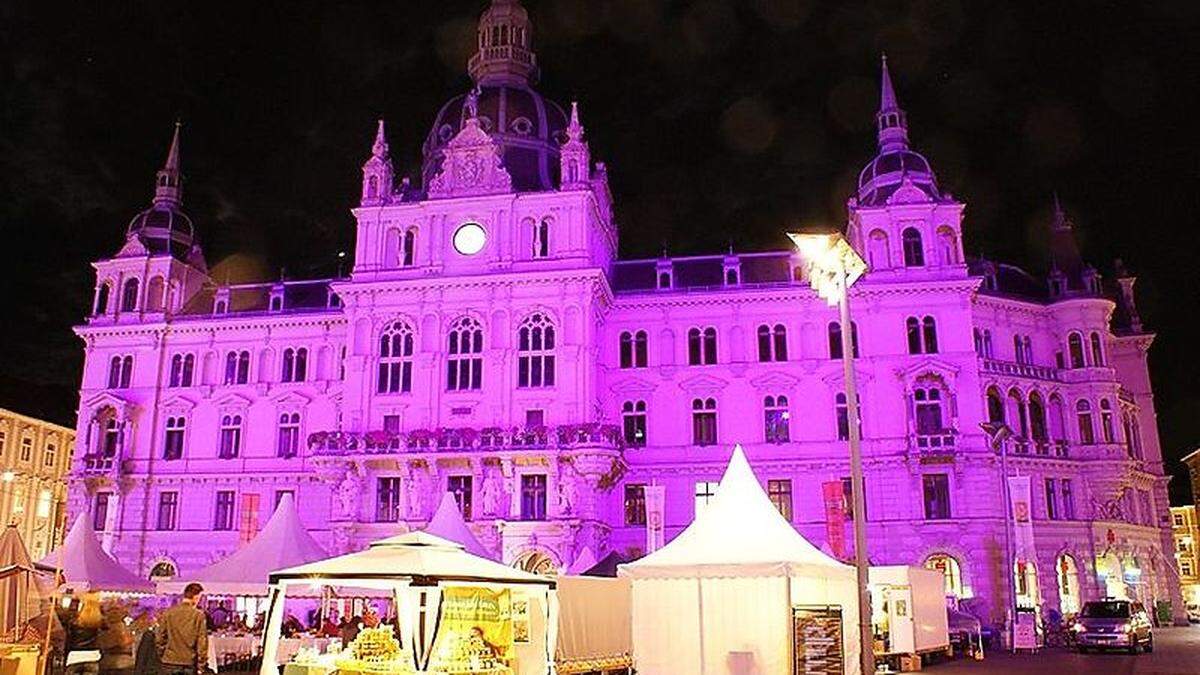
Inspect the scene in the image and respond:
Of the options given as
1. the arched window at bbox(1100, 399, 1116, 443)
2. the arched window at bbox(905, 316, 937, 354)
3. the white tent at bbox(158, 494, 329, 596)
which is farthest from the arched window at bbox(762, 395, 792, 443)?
the white tent at bbox(158, 494, 329, 596)

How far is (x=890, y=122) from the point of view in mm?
56656

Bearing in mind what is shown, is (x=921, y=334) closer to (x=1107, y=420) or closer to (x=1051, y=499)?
(x=1051, y=499)

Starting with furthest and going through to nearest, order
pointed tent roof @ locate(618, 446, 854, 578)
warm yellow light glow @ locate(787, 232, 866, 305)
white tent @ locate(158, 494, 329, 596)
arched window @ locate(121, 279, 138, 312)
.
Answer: arched window @ locate(121, 279, 138, 312) → white tent @ locate(158, 494, 329, 596) → pointed tent roof @ locate(618, 446, 854, 578) → warm yellow light glow @ locate(787, 232, 866, 305)

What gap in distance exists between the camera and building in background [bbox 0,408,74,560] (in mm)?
67875

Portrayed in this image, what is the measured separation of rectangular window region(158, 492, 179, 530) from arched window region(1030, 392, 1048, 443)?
46.6 m

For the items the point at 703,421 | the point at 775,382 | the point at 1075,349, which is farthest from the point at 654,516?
the point at 1075,349

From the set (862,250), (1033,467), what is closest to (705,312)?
(862,250)

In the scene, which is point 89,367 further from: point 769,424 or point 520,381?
point 769,424

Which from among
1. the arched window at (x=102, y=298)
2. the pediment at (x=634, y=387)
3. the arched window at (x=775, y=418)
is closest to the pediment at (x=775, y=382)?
the arched window at (x=775, y=418)

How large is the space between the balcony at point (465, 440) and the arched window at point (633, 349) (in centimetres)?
603

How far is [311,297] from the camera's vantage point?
5919 centimetres

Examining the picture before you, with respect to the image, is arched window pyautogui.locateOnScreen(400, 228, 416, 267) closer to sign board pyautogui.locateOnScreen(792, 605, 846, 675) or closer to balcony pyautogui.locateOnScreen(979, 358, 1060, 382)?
balcony pyautogui.locateOnScreen(979, 358, 1060, 382)

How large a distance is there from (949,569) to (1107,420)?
541 inches

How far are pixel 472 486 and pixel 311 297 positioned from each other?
18.7 m
